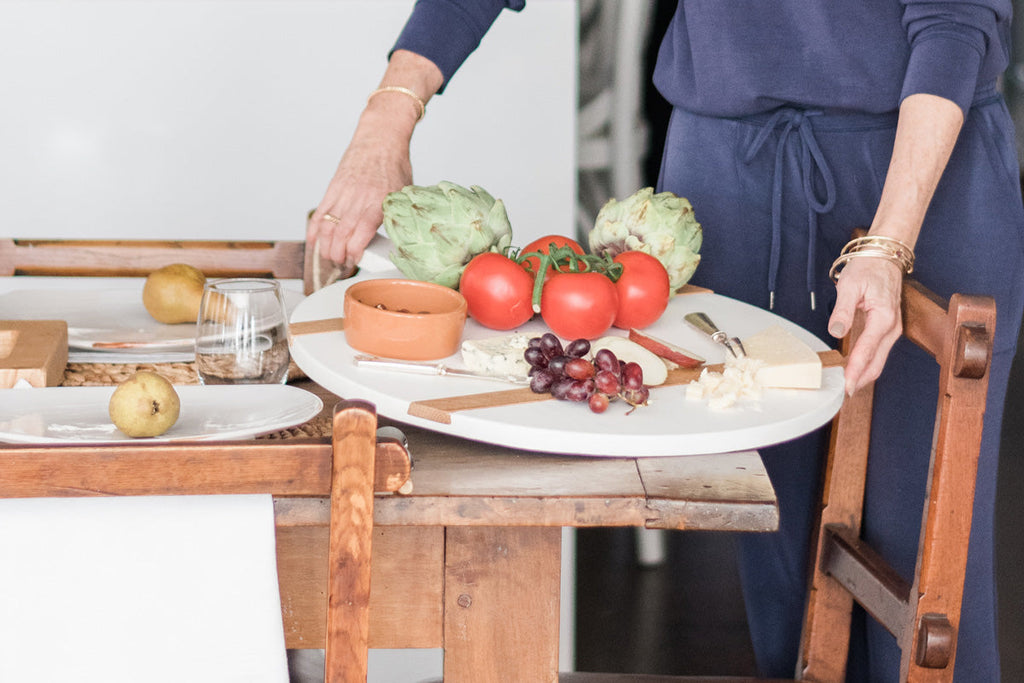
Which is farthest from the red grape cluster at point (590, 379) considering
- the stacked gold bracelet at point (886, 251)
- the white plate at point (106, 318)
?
the white plate at point (106, 318)

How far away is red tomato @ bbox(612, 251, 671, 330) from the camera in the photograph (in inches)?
46.1

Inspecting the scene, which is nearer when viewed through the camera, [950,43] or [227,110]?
[950,43]

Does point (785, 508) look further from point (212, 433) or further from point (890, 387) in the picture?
point (212, 433)

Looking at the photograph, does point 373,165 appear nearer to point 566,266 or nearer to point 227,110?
point 566,266

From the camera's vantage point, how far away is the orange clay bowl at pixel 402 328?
1017mm

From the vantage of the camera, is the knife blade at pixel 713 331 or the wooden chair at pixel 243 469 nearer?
the wooden chair at pixel 243 469

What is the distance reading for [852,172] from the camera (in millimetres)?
1454

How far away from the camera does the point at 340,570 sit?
0.70m

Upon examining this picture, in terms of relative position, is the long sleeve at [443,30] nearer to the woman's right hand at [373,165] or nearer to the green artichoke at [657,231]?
the woman's right hand at [373,165]

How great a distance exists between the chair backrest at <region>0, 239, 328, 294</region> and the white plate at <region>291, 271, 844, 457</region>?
→ 2.04ft

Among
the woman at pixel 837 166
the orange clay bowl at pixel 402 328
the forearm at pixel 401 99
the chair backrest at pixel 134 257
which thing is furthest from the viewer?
the chair backrest at pixel 134 257

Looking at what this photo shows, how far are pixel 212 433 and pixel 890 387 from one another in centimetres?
100

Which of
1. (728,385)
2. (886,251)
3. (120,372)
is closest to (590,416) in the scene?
(728,385)

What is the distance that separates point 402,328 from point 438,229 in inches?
9.8
